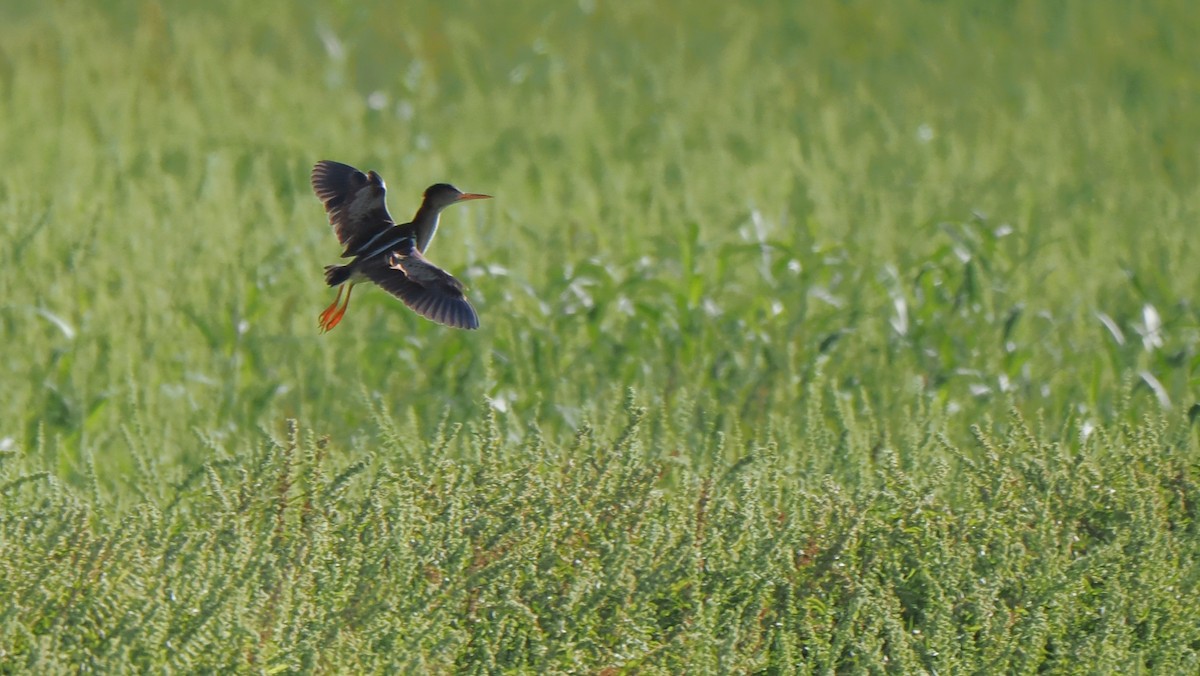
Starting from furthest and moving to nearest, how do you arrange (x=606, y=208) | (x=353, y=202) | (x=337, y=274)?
(x=606, y=208)
(x=353, y=202)
(x=337, y=274)

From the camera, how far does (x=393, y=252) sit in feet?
9.64

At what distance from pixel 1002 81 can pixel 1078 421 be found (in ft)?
18.1

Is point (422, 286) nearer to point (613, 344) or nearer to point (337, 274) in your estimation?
point (337, 274)

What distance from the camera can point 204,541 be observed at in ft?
9.75

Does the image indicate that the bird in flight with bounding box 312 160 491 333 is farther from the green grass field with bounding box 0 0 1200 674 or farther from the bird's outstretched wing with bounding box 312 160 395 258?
the green grass field with bounding box 0 0 1200 674

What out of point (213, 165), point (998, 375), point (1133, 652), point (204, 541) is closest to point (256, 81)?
point (213, 165)

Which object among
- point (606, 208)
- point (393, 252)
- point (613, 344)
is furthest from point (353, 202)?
point (606, 208)

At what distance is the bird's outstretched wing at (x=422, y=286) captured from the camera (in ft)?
9.48

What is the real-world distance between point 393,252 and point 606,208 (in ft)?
12.2

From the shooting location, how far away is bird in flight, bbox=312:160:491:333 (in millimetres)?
2895

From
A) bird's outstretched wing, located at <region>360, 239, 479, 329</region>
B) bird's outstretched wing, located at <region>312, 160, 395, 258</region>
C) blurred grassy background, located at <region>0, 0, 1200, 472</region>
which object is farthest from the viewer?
blurred grassy background, located at <region>0, 0, 1200, 472</region>

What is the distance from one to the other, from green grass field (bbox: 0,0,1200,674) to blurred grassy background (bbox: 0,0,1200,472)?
27mm

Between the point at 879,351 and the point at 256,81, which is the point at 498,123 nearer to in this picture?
the point at 256,81

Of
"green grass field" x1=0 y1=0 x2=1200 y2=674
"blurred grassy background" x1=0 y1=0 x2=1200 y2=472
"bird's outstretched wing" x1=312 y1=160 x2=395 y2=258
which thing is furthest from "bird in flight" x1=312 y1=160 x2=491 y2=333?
"blurred grassy background" x1=0 y1=0 x2=1200 y2=472
